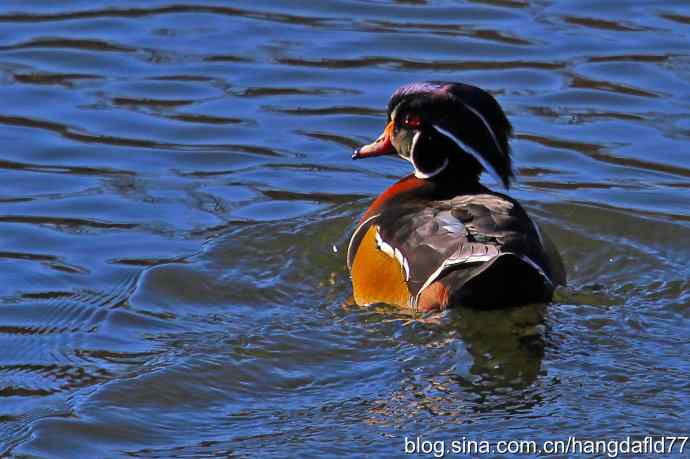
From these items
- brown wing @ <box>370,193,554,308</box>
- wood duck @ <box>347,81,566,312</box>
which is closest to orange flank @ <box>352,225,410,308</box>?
wood duck @ <box>347,81,566,312</box>

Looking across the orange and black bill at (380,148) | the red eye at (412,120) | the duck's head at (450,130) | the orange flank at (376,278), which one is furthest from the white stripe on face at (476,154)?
the orange flank at (376,278)

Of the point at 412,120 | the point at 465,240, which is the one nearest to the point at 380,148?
the point at 412,120

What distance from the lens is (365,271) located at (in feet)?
31.6

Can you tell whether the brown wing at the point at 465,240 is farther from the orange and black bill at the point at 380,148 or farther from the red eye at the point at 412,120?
the orange and black bill at the point at 380,148

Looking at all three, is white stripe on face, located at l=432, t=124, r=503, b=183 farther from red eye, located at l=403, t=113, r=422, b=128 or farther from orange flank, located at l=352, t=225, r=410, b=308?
orange flank, located at l=352, t=225, r=410, b=308

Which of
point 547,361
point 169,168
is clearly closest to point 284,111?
point 169,168

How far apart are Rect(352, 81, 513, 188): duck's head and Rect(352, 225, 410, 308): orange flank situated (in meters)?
0.73

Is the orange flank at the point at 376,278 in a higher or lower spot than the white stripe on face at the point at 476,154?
lower

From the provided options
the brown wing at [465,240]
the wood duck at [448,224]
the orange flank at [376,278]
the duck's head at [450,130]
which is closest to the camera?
the brown wing at [465,240]

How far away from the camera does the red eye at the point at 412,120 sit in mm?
10078

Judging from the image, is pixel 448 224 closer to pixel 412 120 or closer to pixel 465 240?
pixel 465 240

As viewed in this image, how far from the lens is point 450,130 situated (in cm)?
991

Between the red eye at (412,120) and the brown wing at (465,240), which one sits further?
the red eye at (412,120)

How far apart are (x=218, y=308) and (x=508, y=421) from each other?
8.75ft
